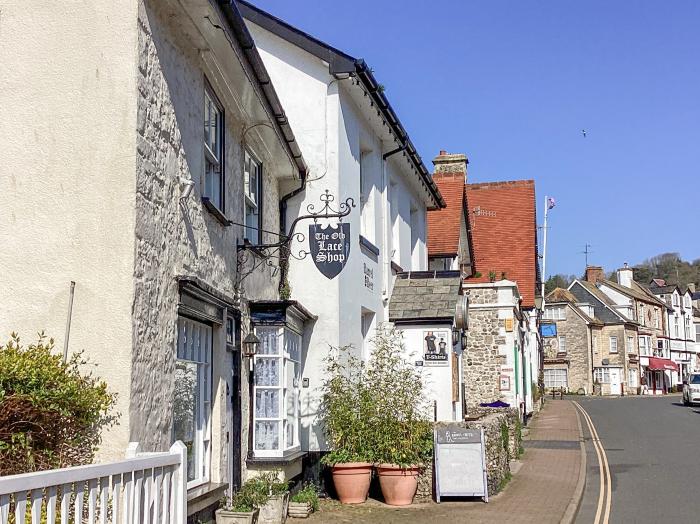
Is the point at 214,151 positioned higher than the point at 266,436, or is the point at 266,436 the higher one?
the point at 214,151

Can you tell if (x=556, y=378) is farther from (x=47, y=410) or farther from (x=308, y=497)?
(x=47, y=410)

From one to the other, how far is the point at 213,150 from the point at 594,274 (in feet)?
237

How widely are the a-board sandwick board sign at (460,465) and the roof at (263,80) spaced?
456 cm

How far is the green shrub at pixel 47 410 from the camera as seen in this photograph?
4.99 m

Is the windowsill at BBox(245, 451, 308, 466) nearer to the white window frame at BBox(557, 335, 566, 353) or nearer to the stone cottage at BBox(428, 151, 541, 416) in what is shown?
the stone cottage at BBox(428, 151, 541, 416)

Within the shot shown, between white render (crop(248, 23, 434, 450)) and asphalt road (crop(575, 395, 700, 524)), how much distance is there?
4335 millimetres

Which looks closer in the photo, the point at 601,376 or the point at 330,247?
the point at 330,247

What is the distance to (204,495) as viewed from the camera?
775 cm

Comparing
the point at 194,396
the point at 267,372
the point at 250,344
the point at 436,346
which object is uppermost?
the point at 436,346

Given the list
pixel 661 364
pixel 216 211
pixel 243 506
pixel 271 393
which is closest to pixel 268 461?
pixel 271 393

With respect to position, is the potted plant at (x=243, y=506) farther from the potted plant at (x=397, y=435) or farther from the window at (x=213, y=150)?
the window at (x=213, y=150)

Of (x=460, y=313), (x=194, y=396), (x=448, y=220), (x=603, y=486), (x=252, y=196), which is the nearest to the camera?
(x=194, y=396)

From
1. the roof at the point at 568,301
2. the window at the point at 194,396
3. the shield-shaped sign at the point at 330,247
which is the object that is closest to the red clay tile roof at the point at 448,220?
the shield-shaped sign at the point at 330,247

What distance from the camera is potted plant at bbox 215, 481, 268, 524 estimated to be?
8250mm
